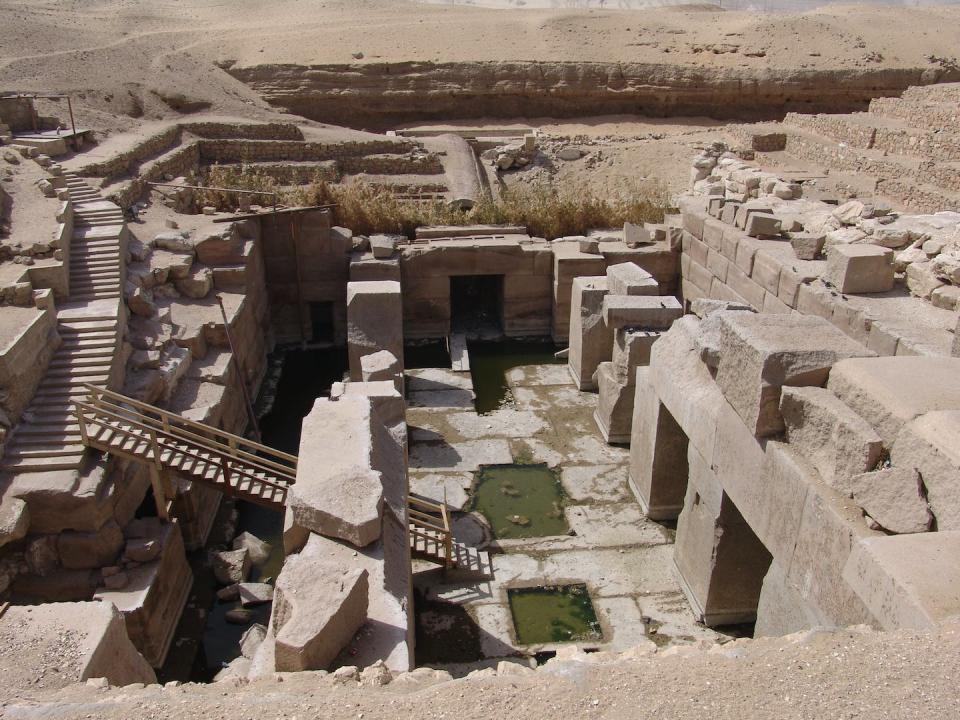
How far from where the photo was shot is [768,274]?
979 centimetres

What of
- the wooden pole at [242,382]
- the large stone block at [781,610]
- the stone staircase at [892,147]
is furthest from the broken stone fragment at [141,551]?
the stone staircase at [892,147]

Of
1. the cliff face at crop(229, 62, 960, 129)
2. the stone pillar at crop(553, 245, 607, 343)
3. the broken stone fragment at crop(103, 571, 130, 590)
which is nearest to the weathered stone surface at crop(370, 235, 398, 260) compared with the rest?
the stone pillar at crop(553, 245, 607, 343)

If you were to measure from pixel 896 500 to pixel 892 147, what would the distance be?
15.7 meters

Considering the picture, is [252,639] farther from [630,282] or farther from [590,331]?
[630,282]

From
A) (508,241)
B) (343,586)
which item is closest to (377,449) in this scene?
(343,586)

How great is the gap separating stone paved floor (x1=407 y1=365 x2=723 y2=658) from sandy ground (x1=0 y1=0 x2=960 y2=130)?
12.9m

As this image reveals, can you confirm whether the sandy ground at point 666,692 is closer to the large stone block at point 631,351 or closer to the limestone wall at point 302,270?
the large stone block at point 631,351

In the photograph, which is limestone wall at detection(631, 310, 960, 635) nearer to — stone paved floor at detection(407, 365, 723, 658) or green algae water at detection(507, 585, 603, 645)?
stone paved floor at detection(407, 365, 723, 658)

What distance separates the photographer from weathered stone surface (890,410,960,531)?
12.9ft

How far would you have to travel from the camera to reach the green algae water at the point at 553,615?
6.77 m

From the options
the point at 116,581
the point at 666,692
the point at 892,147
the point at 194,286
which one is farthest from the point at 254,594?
the point at 892,147

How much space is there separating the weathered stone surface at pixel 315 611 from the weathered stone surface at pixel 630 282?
6.74 meters

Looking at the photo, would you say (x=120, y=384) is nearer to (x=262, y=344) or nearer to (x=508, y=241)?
(x=262, y=344)

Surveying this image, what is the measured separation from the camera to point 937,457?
403 centimetres
